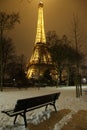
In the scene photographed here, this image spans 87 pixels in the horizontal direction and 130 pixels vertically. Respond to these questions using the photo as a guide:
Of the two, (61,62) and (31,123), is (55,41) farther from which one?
(31,123)

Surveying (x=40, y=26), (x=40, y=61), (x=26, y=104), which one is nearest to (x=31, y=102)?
(x=26, y=104)

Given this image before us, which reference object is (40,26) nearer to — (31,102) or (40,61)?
(40,61)

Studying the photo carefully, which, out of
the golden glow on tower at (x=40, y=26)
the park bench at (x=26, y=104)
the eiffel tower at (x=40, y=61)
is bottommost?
the park bench at (x=26, y=104)

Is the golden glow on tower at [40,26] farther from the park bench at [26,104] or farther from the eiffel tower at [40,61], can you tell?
the park bench at [26,104]

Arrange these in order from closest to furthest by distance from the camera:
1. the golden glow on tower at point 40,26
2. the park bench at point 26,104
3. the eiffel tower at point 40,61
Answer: the park bench at point 26,104 → the eiffel tower at point 40,61 → the golden glow on tower at point 40,26

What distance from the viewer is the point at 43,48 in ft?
201

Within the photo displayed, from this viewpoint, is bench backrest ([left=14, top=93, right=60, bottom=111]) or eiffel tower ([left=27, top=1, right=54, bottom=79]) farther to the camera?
eiffel tower ([left=27, top=1, right=54, bottom=79])

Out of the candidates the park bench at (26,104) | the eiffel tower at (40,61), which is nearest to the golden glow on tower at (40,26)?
the eiffel tower at (40,61)

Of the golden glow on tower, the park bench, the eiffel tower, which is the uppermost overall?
the golden glow on tower

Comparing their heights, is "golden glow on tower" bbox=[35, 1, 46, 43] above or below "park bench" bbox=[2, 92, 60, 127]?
above

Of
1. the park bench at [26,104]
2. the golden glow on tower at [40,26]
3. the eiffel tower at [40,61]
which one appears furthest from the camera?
the golden glow on tower at [40,26]

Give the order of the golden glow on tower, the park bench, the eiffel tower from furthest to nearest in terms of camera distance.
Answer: the golden glow on tower, the eiffel tower, the park bench

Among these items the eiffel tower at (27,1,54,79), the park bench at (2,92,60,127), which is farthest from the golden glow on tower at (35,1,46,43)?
the park bench at (2,92,60,127)

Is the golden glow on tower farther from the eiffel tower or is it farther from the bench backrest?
the bench backrest
